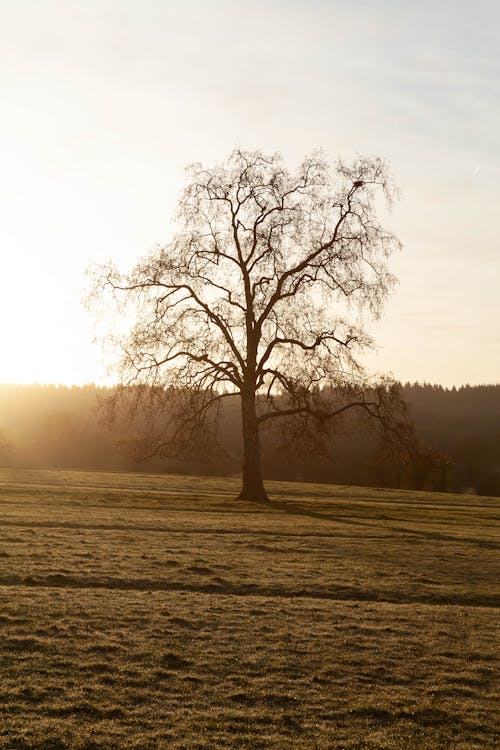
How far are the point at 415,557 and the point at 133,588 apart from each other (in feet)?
27.5

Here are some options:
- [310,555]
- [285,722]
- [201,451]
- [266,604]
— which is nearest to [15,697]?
[285,722]

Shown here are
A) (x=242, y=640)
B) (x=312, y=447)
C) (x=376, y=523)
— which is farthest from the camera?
(x=312, y=447)

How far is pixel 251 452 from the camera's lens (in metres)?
37.2

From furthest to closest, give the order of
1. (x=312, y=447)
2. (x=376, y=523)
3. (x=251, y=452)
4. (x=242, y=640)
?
(x=251, y=452) → (x=312, y=447) → (x=376, y=523) → (x=242, y=640)

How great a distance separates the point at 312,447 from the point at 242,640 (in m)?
Result: 24.8

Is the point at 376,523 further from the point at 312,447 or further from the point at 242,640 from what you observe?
the point at 242,640

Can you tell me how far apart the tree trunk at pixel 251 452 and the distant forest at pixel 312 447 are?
107 centimetres

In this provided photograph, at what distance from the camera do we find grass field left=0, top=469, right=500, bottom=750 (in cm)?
820

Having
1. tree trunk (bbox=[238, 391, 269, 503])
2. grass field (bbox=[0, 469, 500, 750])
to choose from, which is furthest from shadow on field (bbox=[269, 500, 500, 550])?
grass field (bbox=[0, 469, 500, 750])

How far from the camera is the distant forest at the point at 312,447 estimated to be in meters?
37.1

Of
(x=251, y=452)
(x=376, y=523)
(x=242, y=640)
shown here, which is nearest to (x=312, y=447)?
(x=251, y=452)

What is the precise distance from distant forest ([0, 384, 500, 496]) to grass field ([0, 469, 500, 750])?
12.5 m

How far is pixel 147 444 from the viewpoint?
3634 centimetres

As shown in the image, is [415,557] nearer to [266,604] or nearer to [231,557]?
[231,557]
